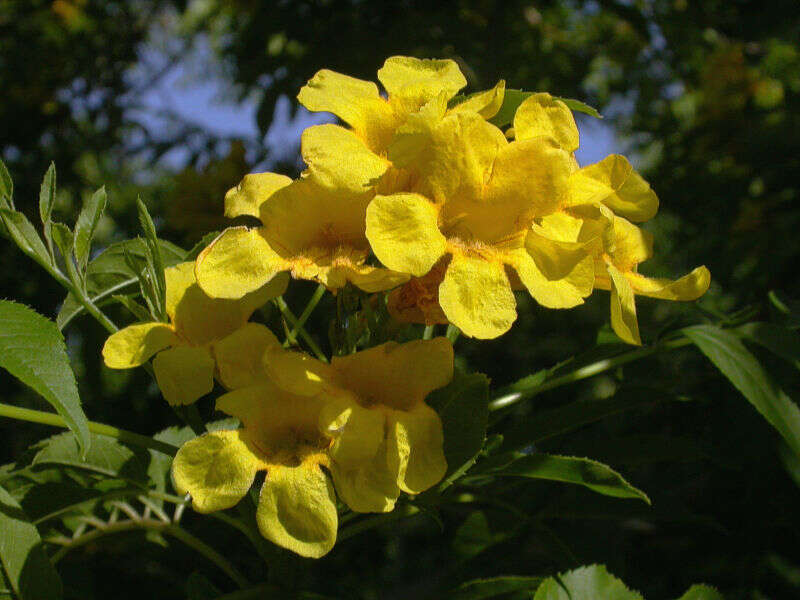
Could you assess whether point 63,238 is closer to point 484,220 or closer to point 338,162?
point 338,162

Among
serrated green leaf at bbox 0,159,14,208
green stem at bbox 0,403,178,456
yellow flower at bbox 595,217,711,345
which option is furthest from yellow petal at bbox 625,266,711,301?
serrated green leaf at bbox 0,159,14,208

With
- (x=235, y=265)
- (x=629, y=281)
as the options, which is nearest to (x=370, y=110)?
(x=235, y=265)

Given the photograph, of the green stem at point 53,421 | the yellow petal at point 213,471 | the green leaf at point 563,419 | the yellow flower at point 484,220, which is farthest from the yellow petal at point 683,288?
the green stem at point 53,421

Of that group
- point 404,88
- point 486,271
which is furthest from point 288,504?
point 404,88

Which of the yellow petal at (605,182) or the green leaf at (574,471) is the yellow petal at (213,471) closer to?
the green leaf at (574,471)

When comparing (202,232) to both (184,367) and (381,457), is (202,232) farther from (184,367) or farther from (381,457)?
(381,457)

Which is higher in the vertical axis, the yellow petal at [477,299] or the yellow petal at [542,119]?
the yellow petal at [542,119]
